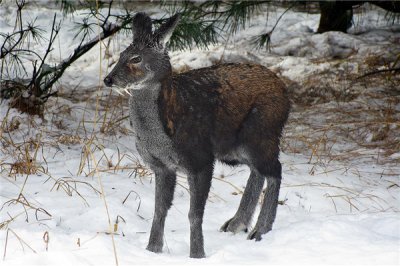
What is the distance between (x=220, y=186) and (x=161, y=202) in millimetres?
1497

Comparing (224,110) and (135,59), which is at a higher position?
(135,59)

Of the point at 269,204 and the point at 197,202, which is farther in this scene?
the point at 269,204

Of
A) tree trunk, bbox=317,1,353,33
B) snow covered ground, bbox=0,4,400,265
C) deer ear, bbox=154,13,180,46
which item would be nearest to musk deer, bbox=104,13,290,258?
A: deer ear, bbox=154,13,180,46

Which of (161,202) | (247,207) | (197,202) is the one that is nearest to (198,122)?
(197,202)

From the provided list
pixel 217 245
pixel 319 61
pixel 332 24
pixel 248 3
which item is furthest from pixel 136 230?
pixel 332 24

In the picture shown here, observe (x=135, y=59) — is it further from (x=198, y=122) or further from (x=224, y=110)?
(x=224, y=110)

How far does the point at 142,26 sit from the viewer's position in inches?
155

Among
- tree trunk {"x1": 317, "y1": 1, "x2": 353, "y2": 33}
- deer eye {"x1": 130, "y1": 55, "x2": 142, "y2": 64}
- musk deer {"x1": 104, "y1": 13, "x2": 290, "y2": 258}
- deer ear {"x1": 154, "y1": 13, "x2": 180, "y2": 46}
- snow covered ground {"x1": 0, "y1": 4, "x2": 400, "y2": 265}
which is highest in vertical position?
deer ear {"x1": 154, "y1": 13, "x2": 180, "y2": 46}

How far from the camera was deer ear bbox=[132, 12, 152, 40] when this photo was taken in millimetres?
3913

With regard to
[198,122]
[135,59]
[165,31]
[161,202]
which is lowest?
[161,202]

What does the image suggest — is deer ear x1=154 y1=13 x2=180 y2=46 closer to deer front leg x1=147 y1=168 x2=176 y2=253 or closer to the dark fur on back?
the dark fur on back

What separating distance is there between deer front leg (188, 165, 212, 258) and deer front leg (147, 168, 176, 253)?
23cm

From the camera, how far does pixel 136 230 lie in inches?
180

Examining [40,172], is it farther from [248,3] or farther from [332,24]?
[332,24]
